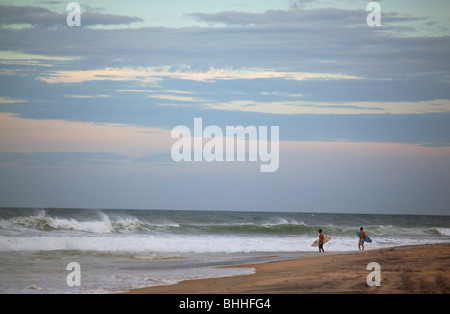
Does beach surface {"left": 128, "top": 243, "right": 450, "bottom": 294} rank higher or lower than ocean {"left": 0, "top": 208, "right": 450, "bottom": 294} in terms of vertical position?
higher

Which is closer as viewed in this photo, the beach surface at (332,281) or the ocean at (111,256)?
the beach surface at (332,281)

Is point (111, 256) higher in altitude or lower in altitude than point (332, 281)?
lower

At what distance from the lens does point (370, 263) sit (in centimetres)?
1566

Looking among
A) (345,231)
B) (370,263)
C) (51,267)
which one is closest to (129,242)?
(51,267)

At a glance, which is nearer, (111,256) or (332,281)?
(332,281)

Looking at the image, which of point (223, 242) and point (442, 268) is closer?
point (442, 268)

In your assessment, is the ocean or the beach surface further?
the ocean

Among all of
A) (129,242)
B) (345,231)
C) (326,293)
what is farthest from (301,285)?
(345,231)

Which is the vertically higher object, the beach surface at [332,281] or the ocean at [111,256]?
the beach surface at [332,281]
